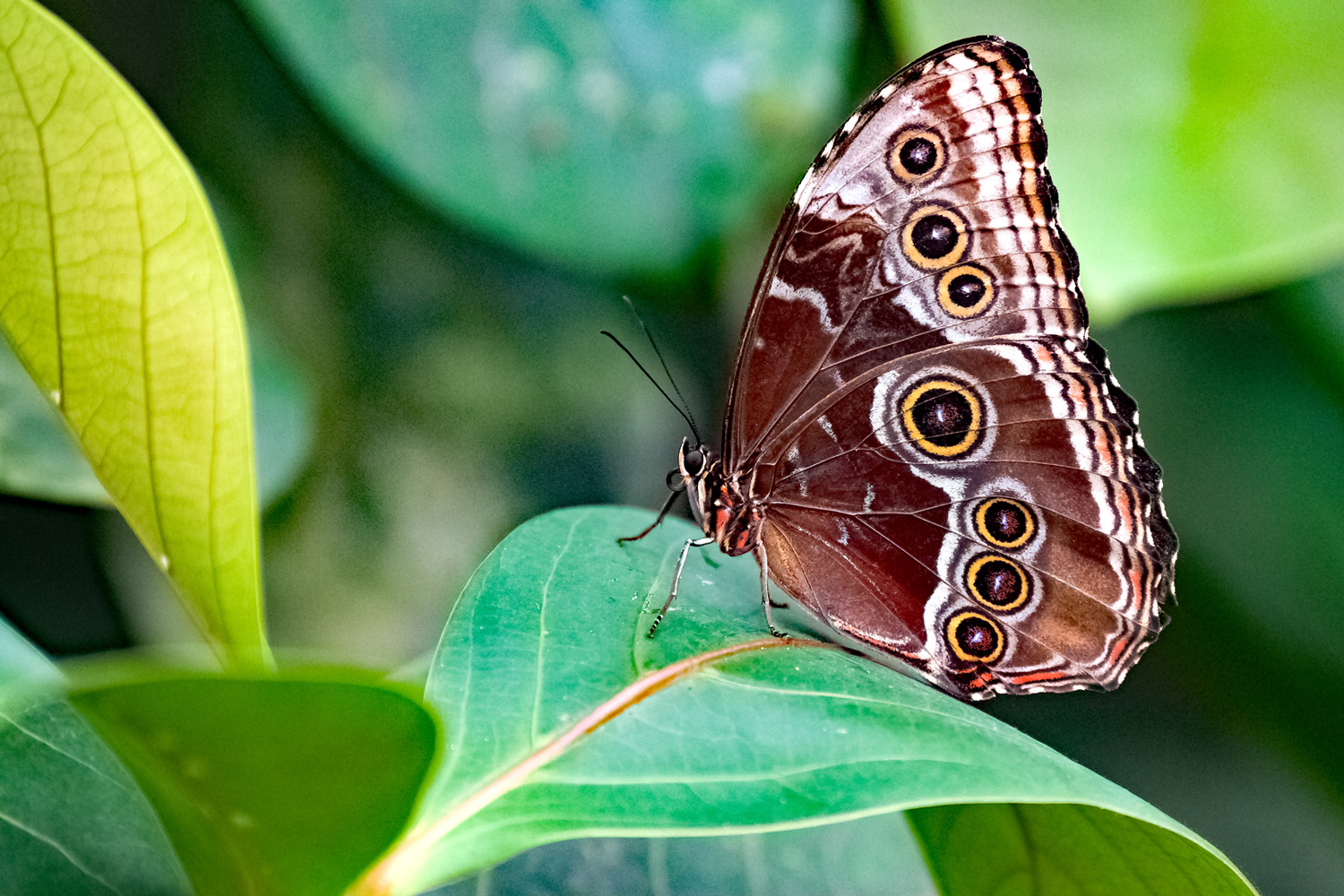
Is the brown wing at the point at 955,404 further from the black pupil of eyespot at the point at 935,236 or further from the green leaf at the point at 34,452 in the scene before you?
the green leaf at the point at 34,452

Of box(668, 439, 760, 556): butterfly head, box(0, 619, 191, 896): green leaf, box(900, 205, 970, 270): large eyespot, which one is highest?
box(900, 205, 970, 270): large eyespot

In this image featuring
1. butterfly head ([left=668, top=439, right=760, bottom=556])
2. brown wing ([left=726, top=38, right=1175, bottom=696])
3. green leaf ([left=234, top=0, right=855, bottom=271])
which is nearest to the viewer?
brown wing ([left=726, top=38, right=1175, bottom=696])

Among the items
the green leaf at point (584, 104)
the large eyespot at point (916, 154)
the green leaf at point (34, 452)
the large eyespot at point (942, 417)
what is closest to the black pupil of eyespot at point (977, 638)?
the large eyespot at point (942, 417)

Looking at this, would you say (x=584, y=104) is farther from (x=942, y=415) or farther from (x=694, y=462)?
(x=942, y=415)

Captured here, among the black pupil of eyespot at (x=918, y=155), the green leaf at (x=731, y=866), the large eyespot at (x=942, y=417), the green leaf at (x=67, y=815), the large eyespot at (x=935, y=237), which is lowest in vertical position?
the green leaf at (x=731, y=866)

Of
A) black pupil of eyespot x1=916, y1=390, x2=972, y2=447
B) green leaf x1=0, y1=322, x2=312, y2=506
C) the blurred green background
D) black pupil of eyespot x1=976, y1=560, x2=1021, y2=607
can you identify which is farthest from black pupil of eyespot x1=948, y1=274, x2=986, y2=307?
green leaf x1=0, y1=322, x2=312, y2=506

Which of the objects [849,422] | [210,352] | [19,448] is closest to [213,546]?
[210,352]

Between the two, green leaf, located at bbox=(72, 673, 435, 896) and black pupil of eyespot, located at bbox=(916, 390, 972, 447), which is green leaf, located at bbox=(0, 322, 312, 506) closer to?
green leaf, located at bbox=(72, 673, 435, 896)
